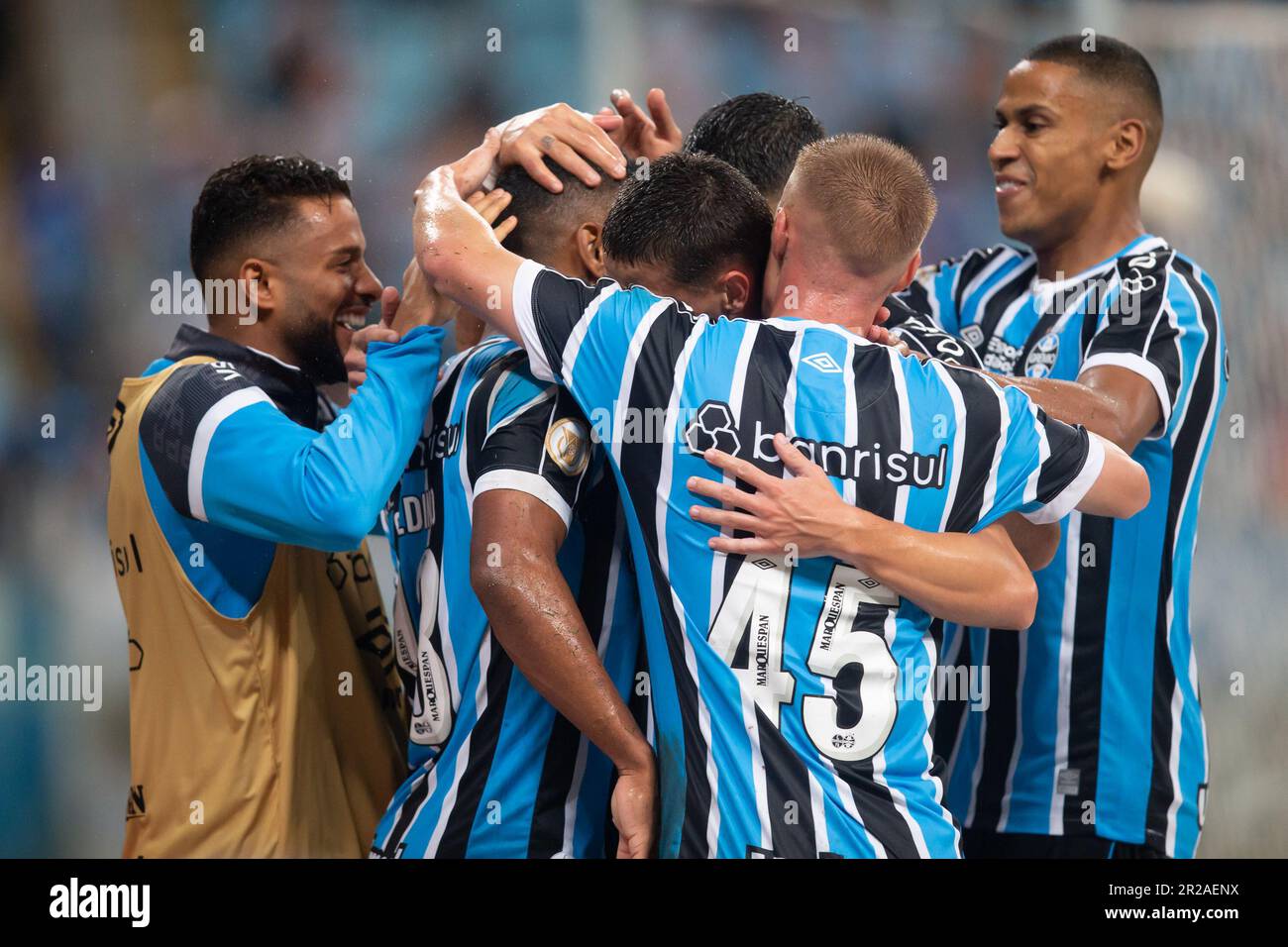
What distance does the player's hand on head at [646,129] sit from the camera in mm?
2854

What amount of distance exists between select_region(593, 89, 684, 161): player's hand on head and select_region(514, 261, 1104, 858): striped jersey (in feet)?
3.22

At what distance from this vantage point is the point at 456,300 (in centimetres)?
212

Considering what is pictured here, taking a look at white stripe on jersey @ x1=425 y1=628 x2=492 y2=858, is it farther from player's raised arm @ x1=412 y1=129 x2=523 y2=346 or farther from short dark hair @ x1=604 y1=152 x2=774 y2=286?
short dark hair @ x1=604 y1=152 x2=774 y2=286

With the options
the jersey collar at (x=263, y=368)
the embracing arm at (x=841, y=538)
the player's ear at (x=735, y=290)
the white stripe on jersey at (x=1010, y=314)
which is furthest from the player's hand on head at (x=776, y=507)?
the white stripe on jersey at (x=1010, y=314)

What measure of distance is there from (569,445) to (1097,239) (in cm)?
161

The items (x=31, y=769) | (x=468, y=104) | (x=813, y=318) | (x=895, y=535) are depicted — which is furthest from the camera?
(x=468, y=104)

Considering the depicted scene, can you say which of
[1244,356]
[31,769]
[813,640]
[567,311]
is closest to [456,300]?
[567,311]

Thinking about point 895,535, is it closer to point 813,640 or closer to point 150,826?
point 813,640

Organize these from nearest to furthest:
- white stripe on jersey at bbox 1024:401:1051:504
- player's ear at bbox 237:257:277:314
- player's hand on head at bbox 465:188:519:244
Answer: white stripe on jersey at bbox 1024:401:1051:504
player's hand on head at bbox 465:188:519:244
player's ear at bbox 237:257:277:314

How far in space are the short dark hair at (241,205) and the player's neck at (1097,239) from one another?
1.78m

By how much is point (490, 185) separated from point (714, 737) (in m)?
1.11

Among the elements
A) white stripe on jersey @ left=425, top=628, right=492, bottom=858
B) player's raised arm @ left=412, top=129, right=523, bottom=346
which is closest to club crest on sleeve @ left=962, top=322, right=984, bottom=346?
player's raised arm @ left=412, top=129, right=523, bottom=346

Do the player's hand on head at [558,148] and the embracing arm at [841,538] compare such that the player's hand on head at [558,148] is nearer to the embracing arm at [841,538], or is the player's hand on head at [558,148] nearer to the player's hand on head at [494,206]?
the player's hand on head at [494,206]

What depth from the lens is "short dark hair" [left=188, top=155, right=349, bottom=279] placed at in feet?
8.60
